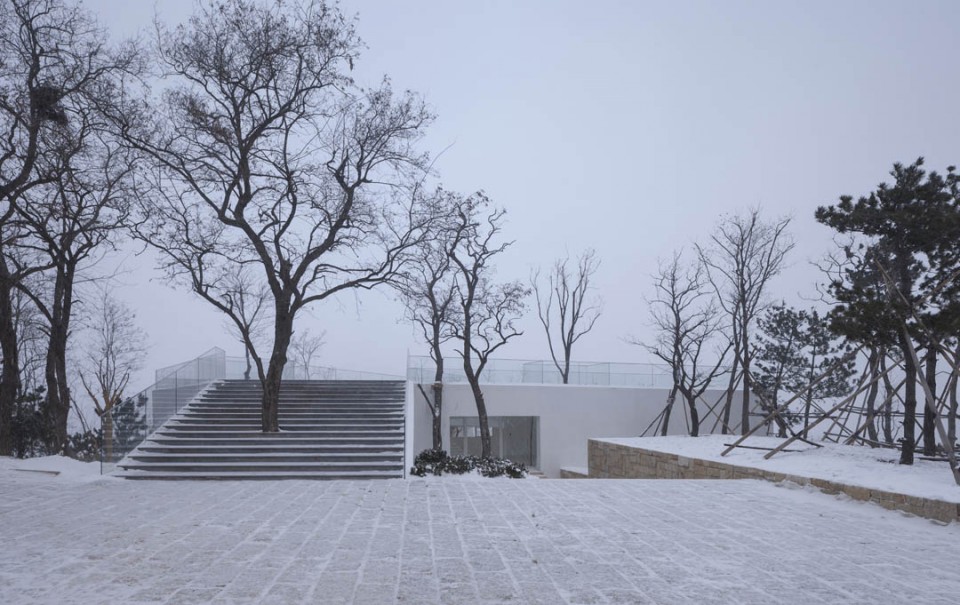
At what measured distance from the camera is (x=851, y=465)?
11984 millimetres

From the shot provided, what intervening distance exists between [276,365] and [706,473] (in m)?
9.74

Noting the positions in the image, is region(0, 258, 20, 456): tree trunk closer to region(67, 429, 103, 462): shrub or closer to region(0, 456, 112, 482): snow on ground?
region(0, 456, 112, 482): snow on ground

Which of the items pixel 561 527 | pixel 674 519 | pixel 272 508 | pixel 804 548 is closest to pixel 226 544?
pixel 272 508

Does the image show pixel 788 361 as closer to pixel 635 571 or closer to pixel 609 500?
pixel 609 500

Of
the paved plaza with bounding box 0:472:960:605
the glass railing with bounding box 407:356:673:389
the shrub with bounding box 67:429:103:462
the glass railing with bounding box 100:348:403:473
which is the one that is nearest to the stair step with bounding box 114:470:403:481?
the glass railing with bounding box 100:348:403:473

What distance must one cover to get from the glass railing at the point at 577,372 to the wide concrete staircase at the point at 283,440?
254 inches

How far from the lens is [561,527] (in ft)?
24.7

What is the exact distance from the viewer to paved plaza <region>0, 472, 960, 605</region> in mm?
5027

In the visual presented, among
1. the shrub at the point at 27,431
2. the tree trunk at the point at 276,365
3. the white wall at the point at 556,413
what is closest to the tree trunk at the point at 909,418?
the tree trunk at the point at 276,365

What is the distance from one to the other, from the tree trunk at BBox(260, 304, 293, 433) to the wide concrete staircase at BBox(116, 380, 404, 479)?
0.36 metres

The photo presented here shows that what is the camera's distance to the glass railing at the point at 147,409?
14.2 m

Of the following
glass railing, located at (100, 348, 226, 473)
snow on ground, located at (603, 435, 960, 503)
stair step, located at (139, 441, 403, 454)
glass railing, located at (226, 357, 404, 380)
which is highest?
glass railing, located at (226, 357, 404, 380)

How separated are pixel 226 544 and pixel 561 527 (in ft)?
10.9

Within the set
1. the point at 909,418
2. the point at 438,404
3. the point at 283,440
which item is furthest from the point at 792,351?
the point at 283,440
